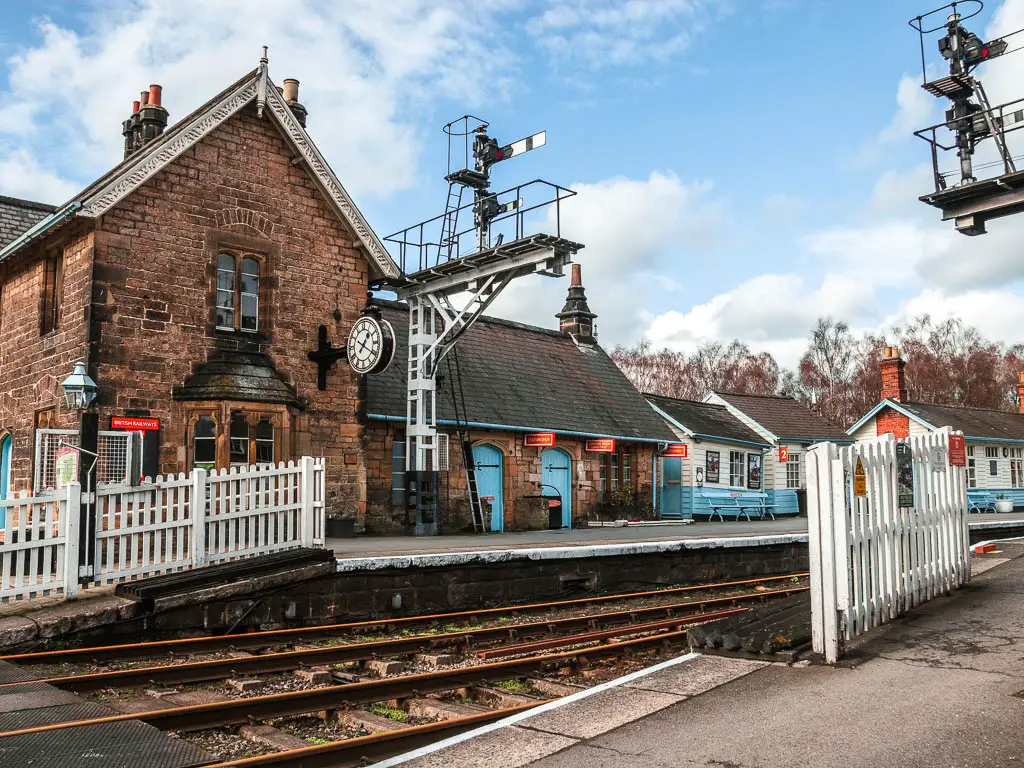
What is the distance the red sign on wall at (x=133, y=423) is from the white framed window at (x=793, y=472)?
25.2 meters

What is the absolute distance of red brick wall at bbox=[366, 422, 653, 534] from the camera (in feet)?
61.5

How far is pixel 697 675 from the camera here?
6219 mm

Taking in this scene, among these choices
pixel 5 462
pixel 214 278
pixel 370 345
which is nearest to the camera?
pixel 214 278

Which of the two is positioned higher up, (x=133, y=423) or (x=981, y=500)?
(x=133, y=423)

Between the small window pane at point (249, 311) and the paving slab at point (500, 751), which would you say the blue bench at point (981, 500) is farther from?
the paving slab at point (500, 751)

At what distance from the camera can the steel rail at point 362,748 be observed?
5086 mm

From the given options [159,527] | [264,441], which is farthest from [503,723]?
[264,441]

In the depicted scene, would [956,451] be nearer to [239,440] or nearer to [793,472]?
Answer: [239,440]

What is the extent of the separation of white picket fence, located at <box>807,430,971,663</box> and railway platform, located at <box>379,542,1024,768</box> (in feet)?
1.18

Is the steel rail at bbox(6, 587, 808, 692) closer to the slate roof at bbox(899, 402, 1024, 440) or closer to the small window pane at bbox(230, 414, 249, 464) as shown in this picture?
the small window pane at bbox(230, 414, 249, 464)

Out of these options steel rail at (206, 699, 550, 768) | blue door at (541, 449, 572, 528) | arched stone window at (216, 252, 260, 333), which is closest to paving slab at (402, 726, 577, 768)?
steel rail at (206, 699, 550, 768)

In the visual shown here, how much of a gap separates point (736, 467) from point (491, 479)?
12.7 meters

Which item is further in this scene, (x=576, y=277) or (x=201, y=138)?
(x=576, y=277)

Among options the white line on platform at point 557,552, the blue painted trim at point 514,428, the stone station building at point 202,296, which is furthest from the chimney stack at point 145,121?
the white line on platform at point 557,552
